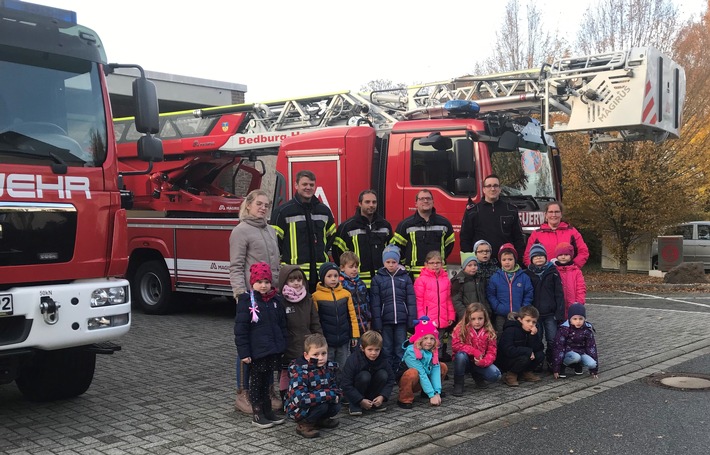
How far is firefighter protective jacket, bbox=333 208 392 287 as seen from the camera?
6.52 m

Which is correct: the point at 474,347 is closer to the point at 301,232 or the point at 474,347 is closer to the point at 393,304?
the point at 393,304

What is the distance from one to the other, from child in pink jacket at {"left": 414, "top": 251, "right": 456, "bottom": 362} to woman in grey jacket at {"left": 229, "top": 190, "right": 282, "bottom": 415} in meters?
1.43

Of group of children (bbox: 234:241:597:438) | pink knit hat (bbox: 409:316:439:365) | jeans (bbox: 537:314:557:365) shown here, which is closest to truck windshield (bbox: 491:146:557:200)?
group of children (bbox: 234:241:597:438)

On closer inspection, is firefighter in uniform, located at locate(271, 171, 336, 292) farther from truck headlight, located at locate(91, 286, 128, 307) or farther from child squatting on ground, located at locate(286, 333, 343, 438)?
truck headlight, located at locate(91, 286, 128, 307)

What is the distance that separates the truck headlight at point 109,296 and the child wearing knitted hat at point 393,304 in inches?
83.4

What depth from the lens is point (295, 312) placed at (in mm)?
5441

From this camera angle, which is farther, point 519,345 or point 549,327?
point 549,327

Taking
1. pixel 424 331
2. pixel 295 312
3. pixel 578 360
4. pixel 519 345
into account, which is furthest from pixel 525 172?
pixel 295 312

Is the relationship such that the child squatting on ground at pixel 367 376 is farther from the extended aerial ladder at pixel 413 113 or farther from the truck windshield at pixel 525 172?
the extended aerial ladder at pixel 413 113

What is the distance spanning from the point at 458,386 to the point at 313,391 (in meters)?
1.67

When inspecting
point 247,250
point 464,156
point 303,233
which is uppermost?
point 464,156

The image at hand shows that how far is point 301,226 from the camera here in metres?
6.15

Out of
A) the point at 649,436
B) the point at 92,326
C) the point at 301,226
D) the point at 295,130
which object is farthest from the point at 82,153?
the point at 295,130

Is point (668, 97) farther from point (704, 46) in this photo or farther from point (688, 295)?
point (704, 46)
